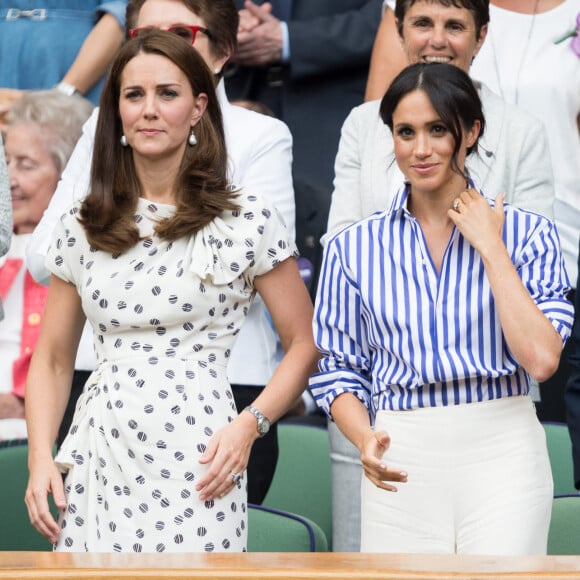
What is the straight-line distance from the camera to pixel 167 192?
137 inches

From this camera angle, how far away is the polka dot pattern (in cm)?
322

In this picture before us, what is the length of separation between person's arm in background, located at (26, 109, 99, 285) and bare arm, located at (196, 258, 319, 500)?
712 millimetres

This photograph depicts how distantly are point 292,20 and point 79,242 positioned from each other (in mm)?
2452

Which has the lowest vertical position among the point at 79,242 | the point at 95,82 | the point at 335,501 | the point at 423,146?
the point at 335,501

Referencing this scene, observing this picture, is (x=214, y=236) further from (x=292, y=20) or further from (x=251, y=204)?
(x=292, y=20)

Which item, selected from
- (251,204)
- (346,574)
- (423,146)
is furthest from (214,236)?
(346,574)

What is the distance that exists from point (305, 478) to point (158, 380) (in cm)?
176

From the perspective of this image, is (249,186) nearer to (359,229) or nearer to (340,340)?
(359,229)

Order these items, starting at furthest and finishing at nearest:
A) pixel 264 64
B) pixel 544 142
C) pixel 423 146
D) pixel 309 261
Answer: pixel 264 64, pixel 309 261, pixel 544 142, pixel 423 146

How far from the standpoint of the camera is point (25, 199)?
5082 millimetres

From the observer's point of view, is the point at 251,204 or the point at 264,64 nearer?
the point at 251,204

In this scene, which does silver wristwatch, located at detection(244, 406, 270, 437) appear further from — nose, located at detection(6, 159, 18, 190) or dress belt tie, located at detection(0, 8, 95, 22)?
dress belt tie, located at detection(0, 8, 95, 22)

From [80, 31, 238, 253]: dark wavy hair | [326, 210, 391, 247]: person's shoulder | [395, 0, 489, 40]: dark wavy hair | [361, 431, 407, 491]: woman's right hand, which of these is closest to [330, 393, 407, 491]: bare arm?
[361, 431, 407, 491]: woman's right hand

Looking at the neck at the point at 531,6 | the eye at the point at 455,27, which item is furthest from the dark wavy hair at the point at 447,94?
the neck at the point at 531,6
